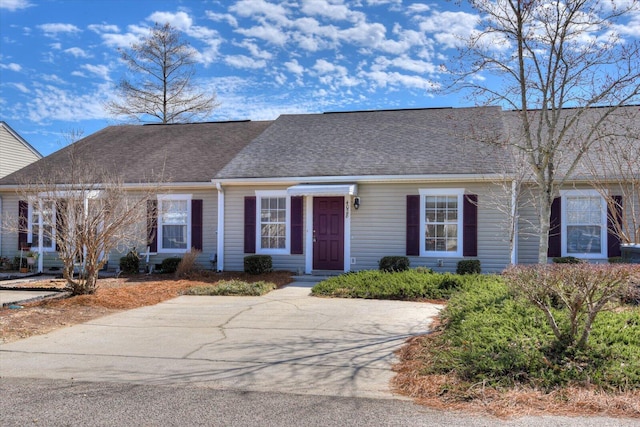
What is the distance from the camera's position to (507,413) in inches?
174

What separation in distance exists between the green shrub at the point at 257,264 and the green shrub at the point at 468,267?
4.93 meters

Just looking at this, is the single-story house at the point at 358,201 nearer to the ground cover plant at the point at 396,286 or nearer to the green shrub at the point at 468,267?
the green shrub at the point at 468,267

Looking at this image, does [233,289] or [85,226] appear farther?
[233,289]

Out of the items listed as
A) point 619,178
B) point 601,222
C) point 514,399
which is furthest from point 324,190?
point 514,399

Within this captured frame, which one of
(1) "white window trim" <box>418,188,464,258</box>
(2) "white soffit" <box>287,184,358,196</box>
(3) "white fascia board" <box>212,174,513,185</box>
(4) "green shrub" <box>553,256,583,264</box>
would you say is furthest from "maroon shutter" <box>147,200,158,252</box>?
(4) "green shrub" <box>553,256,583,264</box>

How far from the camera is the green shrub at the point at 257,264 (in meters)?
14.1

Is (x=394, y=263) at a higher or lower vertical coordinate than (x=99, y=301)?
higher

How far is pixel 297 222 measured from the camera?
576 inches

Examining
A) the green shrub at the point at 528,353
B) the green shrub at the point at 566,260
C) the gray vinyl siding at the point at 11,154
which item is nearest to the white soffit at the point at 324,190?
the green shrub at the point at 566,260

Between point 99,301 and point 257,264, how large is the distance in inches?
194

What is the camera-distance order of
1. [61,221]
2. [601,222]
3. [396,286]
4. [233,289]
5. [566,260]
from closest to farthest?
[61,221]
[396,286]
[233,289]
[566,260]
[601,222]

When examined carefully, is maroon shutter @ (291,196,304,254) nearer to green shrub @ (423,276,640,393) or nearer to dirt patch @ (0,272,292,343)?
dirt patch @ (0,272,292,343)

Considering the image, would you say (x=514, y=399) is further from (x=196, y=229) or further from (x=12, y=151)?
(x=12, y=151)

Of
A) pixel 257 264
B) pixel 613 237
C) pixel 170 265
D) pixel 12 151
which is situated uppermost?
pixel 12 151
